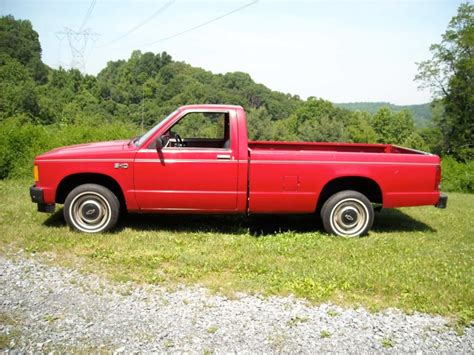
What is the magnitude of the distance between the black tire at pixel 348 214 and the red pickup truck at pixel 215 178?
2 centimetres

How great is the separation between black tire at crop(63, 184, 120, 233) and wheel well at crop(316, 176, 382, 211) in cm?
329

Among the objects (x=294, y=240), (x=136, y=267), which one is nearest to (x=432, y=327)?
(x=294, y=240)

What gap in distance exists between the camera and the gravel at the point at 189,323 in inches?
140

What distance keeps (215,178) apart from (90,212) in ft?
6.47

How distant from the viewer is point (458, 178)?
62.6 feet

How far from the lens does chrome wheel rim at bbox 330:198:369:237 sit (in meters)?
6.52

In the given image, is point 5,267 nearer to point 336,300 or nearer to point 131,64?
point 336,300

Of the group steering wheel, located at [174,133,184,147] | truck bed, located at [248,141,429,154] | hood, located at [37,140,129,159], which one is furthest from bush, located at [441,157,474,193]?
hood, located at [37,140,129,159]

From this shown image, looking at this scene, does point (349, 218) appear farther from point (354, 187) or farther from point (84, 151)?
point (84, 151)

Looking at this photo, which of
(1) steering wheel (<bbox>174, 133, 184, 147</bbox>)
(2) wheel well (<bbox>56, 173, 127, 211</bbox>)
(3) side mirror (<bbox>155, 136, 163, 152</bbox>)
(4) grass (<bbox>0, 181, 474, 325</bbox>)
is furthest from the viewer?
(1) steering wheel (<bbox>174, 133, 184, 147</bbox>)

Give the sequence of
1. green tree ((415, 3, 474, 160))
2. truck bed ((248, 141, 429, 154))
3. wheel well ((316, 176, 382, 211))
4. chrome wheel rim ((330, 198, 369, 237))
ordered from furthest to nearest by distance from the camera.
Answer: green tree ((415, 3, 474, 160)) < truck bed ((248, 141, 429, 154)) < wheel well ((316, 176, 382, 211)) < chrome wheel rim ((330, 198, 369, 237))

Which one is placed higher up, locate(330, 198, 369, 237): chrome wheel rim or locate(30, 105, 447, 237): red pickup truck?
locate(30, 105, 447, 237): red pickup truck

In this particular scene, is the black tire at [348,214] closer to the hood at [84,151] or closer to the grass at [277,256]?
the grass at [277,256]

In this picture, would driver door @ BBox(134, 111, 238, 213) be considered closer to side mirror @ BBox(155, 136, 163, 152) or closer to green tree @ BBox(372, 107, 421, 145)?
side mirror @ BBox(155, 136, 163, 152)
